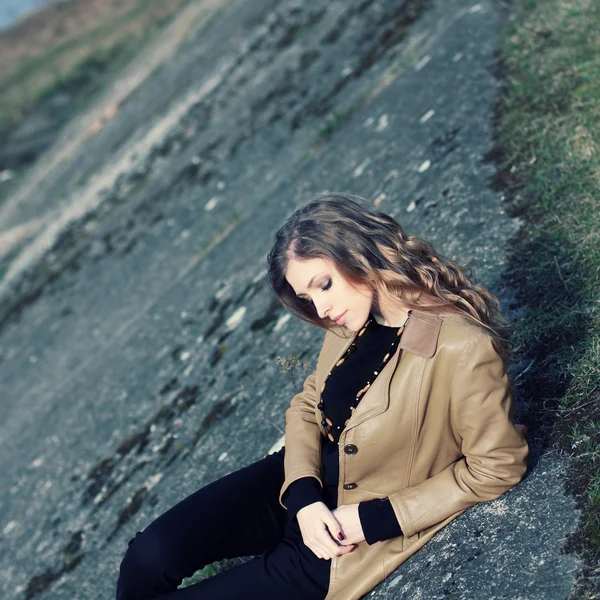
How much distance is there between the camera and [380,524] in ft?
10.4

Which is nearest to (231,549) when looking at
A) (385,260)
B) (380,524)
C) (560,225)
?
(380,524)

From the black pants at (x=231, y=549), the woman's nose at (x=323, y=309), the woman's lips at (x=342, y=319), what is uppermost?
the woman's nose at (x=323, y=309)

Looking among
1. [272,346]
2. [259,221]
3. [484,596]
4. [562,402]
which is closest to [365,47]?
[259,221]

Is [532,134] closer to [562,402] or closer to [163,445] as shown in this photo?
[562,402]

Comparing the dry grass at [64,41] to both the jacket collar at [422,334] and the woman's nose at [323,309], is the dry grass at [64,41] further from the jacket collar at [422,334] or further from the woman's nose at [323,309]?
the jacket collar at [422,334]

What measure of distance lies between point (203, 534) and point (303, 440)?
0.62 metres

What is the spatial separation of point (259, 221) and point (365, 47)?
3608mm

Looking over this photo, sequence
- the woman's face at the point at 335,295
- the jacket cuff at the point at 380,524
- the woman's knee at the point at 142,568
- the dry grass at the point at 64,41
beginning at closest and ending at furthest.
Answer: the jacket cuff at the point at 380,524 → the woman's face at the point at 335,295 → the woman's knee at the point at 142,568 → the dry grass at the point at 64,41

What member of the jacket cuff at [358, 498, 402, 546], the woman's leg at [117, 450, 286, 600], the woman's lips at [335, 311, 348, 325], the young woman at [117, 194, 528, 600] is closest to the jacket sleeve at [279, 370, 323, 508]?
the young woman at [117, 194, 528, 600]

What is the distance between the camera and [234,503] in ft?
12.0

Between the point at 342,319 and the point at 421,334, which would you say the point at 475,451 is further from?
the point at 342,319

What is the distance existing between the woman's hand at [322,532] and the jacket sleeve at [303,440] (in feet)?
0.75

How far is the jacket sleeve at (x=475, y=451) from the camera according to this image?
9.59ft

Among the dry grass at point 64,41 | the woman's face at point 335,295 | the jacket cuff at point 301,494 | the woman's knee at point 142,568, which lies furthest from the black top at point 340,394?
the dry grass at point 64,41
